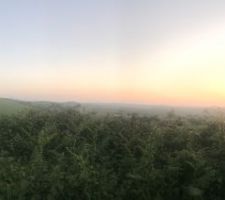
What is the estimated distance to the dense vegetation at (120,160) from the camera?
8117mm

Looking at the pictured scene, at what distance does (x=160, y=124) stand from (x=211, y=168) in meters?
2.45

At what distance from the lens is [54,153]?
32.2 feet

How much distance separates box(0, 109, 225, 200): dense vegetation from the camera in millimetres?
8117

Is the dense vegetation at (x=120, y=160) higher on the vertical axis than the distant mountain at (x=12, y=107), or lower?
lower

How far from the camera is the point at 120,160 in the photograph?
9.12m

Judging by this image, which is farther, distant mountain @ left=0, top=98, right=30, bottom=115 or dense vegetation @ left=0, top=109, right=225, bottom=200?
distant mountain @ left=0, top=98, right=30, bottom=115

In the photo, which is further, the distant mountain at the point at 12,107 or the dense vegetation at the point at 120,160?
the distant mountain at the point at 12,107

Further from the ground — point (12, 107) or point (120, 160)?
point (12, 107)

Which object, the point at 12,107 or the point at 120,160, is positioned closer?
the point at 120,160

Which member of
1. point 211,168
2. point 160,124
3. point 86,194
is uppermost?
point 160,124

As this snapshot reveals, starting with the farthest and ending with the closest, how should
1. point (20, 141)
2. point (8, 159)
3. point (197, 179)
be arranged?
point (20, 141)
point (8, 159)
point (197, 179)

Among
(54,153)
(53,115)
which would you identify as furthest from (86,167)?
(53,115)

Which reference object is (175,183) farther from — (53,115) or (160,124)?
(53,115)

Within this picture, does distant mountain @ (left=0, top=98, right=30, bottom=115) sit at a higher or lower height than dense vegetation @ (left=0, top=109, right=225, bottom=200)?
higher
